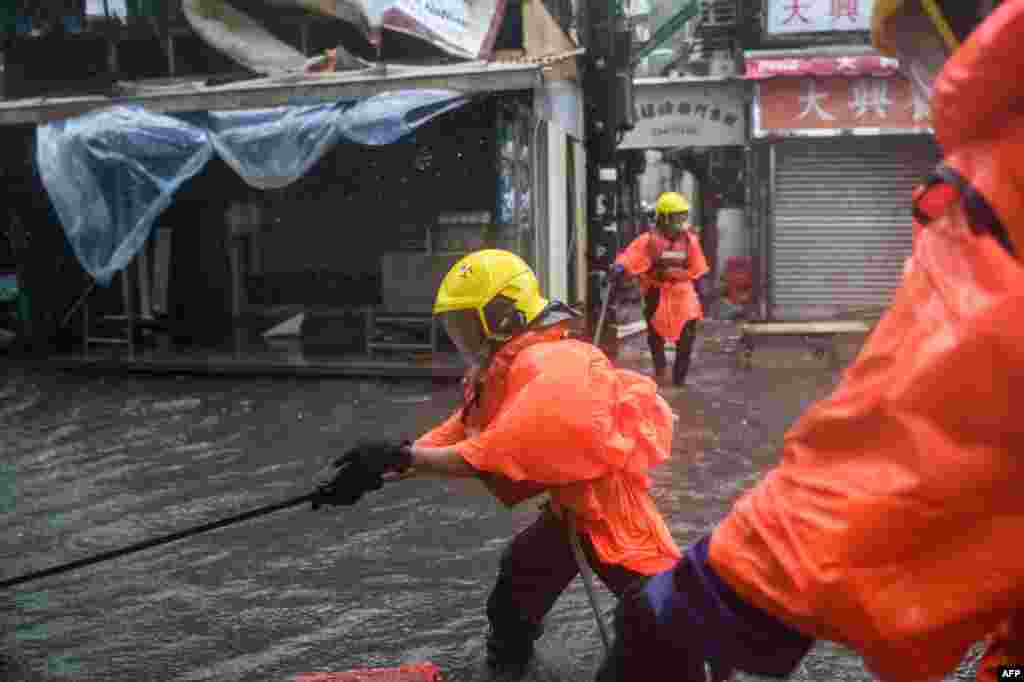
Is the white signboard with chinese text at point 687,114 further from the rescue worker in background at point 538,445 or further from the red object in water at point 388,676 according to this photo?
the red object in water at point 388,676

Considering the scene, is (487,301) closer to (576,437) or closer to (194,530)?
(576,437)

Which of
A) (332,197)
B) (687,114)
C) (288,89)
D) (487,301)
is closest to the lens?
(487,301)

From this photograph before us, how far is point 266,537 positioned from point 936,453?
16.8 ft

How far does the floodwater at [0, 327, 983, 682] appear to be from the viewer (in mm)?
4273

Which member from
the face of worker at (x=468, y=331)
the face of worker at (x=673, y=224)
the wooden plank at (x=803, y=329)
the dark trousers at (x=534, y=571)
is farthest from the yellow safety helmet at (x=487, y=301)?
the wooden plank at (x=803, y=329)

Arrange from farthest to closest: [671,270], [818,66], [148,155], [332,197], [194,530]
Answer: [818,66] < [332,197] < [148,155] < [671,270] < [194,530]

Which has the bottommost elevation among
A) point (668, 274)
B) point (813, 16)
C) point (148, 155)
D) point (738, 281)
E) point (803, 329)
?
point (803, 329)

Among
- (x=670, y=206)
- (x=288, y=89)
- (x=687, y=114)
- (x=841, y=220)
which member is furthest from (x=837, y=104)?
(x=288, y=89)

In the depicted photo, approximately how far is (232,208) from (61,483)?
7.64m

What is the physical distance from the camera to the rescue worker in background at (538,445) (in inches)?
108

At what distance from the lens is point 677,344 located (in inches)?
413

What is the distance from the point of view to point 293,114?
37.8 feet

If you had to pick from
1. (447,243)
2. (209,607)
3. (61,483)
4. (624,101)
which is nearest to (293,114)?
(447,243)

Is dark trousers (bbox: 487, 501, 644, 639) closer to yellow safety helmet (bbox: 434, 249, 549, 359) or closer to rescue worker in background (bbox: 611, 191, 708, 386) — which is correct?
yellow safety helmet (bbox: 434, 249, 549, 359)
